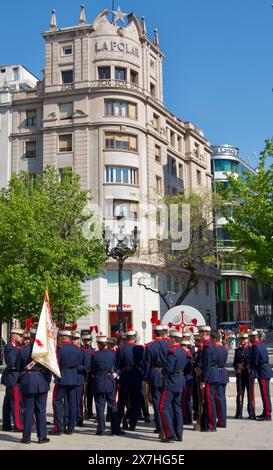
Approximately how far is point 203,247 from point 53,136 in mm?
12871

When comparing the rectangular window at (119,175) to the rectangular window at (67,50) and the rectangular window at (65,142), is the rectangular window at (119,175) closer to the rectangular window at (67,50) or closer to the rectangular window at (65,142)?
the rectangular window at (65,142)

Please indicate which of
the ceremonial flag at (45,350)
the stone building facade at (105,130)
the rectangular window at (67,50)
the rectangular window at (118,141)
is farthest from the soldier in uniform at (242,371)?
the rectangular window at (67,50)

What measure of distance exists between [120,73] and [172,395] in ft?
112

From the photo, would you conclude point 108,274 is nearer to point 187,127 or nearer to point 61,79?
point 61,79

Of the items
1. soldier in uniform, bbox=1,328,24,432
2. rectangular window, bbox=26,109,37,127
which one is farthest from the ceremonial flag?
rectangular window, bbox=26,109,37,127

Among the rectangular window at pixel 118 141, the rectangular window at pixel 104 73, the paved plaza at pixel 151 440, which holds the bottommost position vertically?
the paved plaza at pixel 151 440

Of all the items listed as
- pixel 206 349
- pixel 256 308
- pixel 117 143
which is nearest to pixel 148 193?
pixel 117 143

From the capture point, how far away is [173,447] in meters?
9.50

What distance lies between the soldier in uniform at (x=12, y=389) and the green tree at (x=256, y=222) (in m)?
15.8

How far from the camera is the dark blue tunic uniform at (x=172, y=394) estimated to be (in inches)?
394

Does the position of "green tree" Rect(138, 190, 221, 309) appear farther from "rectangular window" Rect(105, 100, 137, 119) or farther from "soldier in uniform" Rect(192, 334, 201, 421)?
"soldier in uniform" Rect(192, 334, 201, 421)

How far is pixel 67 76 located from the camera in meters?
42.1

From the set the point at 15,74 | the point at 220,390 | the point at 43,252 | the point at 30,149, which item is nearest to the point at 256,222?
the point at 43,252

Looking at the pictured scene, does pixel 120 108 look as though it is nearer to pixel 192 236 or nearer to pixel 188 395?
pixel 192 236
